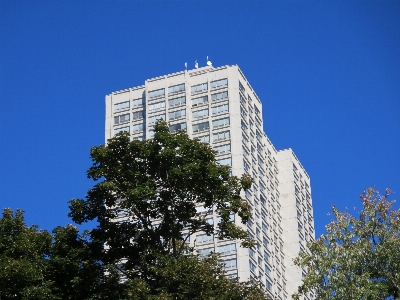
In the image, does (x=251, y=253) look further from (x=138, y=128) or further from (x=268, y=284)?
(x=138, y=128)

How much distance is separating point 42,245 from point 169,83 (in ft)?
295

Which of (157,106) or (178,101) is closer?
(178,101)

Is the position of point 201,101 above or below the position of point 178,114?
above

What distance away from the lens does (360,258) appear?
164 ft

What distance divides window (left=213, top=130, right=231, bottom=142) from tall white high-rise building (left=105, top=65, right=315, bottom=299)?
0.19 ft

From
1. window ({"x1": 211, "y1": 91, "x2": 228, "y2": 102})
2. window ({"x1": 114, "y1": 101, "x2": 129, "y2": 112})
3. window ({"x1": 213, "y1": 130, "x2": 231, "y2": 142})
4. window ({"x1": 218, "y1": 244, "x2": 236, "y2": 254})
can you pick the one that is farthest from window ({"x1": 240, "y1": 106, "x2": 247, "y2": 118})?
window ({"x1": 218, "y1": 244, "x2": 236, "y2": 254})

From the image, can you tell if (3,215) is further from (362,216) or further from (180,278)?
(362,216)

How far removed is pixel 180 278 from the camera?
47.4 m

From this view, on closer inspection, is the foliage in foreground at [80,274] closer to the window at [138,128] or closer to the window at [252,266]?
the window at [252,266]

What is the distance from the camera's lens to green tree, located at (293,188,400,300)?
160ft

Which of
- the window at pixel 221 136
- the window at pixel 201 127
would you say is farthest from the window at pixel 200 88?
the window at pixel 221 136

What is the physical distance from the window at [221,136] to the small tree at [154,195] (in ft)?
259

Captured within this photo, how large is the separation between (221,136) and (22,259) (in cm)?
8412

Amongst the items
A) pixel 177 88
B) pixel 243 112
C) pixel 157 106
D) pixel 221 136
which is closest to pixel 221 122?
pixel 221 136
